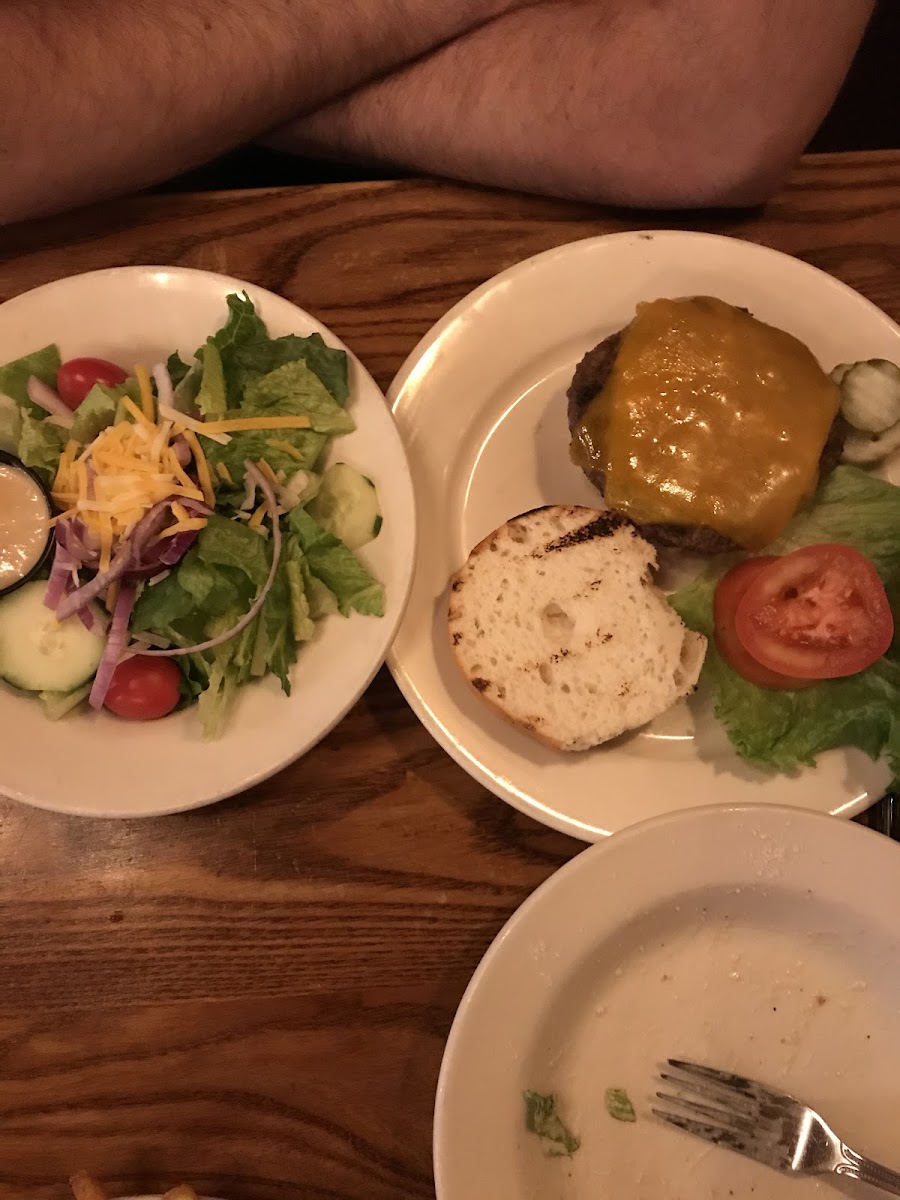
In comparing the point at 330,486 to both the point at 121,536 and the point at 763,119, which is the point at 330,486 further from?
the point at 763,119

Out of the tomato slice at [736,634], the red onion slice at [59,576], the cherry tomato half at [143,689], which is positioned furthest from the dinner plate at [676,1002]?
the red onion slice at [59,576]

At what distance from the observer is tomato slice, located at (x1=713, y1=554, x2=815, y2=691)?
1703 millimetres

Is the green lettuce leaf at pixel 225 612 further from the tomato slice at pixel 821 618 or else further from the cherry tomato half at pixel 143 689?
the tomato slice at pixel 821 618

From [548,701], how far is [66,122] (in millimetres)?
1481

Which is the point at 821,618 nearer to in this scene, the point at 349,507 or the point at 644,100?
the point at 349,507

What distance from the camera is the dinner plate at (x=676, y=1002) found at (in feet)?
4.63

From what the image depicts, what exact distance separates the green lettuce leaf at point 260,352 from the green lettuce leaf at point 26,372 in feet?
0.97

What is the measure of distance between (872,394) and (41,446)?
161 centimetres

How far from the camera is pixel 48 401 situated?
168cm

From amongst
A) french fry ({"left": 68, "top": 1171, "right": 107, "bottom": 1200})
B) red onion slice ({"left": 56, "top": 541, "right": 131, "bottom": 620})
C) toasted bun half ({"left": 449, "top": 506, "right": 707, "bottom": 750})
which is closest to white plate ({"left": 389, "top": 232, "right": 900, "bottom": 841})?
toasted bun half ({"left": 449, "top": 506, "right": 707, "bottom": 750})

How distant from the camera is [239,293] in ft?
5.37

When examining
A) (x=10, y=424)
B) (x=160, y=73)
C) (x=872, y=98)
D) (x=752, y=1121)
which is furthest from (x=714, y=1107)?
(x=872, y=98)

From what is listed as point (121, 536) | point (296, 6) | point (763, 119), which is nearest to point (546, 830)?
point (121, 536)

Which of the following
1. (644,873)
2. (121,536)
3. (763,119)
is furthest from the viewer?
(763,119)
